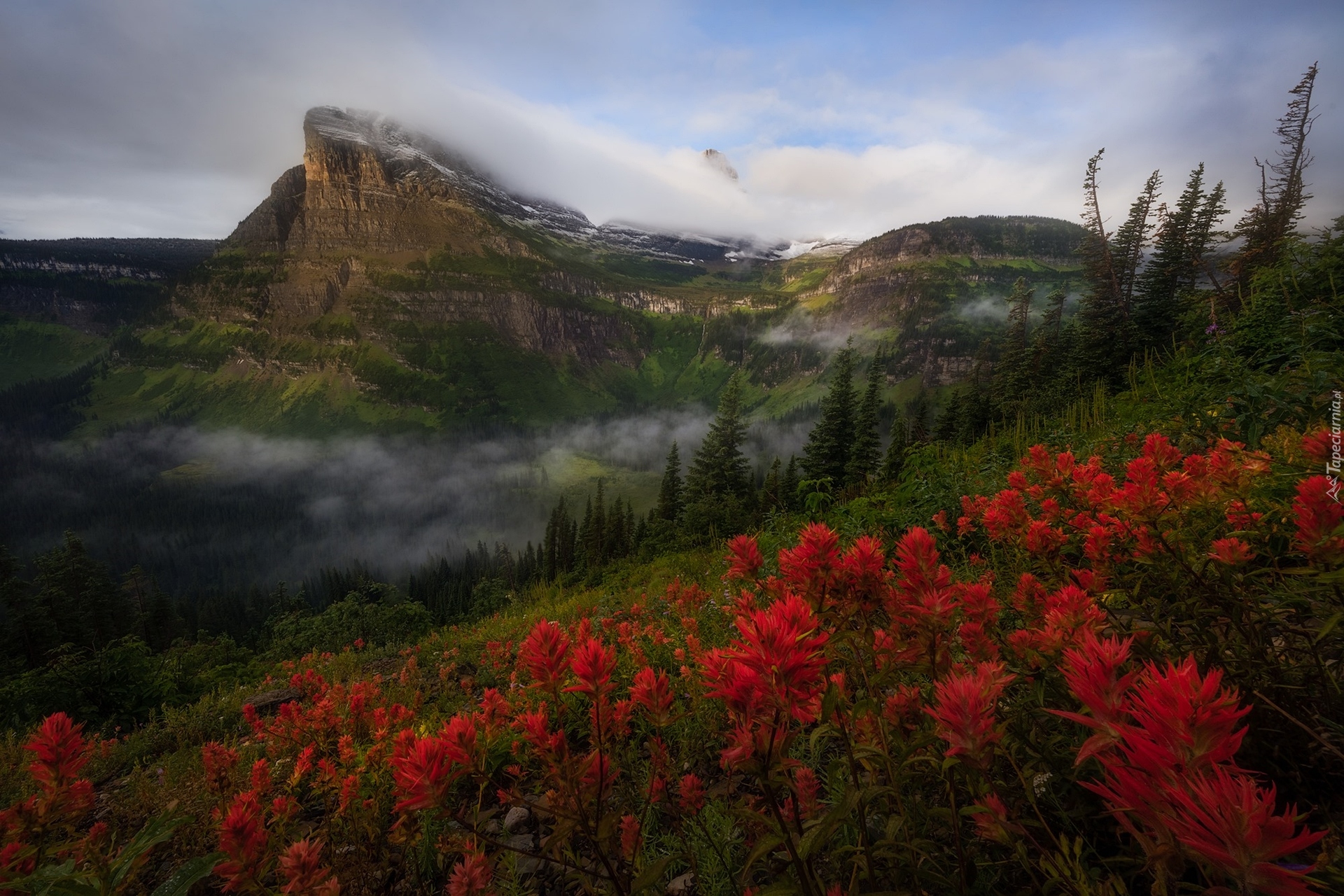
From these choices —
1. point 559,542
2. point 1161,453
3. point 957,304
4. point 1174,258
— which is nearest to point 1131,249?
point 1174,258

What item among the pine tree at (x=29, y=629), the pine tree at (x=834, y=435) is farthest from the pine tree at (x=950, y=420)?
the pine tree at (x=29, y=629)

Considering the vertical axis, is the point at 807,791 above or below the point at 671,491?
above

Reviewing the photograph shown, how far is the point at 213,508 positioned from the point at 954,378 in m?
236

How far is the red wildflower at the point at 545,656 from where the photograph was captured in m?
1.88

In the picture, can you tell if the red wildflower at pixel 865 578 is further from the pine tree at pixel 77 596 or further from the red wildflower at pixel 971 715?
the pine tree at pixel 77 596

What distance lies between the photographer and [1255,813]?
2.69 feet

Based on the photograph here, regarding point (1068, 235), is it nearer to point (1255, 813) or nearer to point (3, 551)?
point (1255, 813)

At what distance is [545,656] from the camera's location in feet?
6.29

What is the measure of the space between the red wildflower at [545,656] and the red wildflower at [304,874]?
0.96 m

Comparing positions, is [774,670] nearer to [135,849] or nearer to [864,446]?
[135,849]

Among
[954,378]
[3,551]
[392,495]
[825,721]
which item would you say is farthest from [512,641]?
[392,495]

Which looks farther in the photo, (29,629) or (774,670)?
(29,629)

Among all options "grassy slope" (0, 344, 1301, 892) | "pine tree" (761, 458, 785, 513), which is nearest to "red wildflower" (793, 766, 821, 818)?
"grassy slope" (0, 344, 1301, 892)

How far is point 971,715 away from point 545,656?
1.42 m
